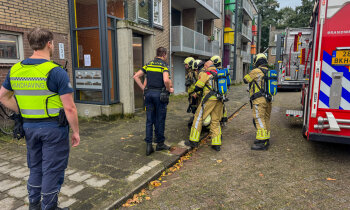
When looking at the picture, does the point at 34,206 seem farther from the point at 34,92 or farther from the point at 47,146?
the point at 34,92

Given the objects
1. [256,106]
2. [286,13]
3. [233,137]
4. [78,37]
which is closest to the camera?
[256,106]

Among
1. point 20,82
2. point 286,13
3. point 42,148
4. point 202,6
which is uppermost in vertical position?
point 286,13

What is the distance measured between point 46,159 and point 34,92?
657 mm

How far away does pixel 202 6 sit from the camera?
15266 mm

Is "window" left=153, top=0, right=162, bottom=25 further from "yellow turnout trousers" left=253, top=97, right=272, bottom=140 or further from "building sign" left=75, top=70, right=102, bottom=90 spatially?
"yellow turnout trousers" left=253, top=97, right=272, bottom=140

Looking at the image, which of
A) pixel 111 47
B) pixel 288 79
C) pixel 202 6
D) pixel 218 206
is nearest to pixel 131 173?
pixel 218 206

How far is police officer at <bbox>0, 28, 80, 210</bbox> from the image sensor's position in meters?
2.21

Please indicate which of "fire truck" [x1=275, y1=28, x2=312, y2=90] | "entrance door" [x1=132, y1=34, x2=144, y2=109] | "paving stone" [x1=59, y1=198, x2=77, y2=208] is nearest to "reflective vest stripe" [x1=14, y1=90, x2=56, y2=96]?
"paving stone" [x1=59, y1=198, x2=77, y2=208]

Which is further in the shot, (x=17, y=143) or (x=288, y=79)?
(x=288, y=79)

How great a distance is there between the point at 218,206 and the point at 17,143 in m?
4.43

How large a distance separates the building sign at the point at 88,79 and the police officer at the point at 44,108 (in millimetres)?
4896

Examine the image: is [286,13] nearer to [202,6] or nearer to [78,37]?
[202,6]

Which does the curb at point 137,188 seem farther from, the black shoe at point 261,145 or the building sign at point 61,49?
the building sign at point 61,49

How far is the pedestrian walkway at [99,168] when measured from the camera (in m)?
2.97
